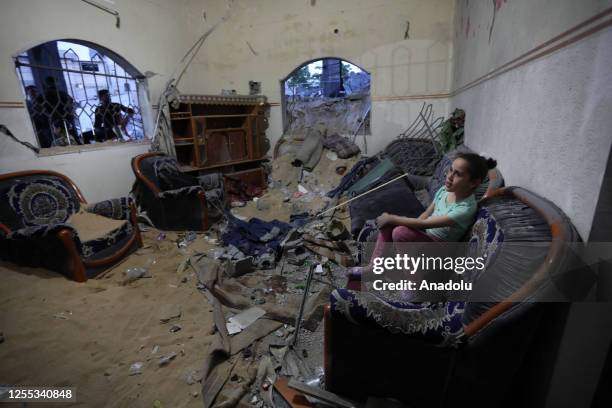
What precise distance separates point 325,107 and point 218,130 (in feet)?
8.24

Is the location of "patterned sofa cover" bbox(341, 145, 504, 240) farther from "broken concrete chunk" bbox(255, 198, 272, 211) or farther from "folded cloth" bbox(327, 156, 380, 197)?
"broken concrete chunk" bbox(255, 198, 272, 211)

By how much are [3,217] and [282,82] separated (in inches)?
174

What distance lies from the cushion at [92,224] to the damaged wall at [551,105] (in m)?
3.27

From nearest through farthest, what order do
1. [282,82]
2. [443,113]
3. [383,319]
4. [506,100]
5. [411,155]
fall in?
[383,319] < [506,100] < [411,155] < [443,113] < [282,82]

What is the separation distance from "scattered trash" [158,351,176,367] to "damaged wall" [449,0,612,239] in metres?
2.08

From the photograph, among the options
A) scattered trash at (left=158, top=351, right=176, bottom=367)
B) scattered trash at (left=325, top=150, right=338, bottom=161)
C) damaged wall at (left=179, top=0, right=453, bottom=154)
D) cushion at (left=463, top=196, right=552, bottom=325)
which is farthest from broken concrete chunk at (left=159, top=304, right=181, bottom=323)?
damaged wall at (left=179, top=0, right=453, bottom=154)

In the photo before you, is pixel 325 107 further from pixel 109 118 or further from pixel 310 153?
pixel 109 118

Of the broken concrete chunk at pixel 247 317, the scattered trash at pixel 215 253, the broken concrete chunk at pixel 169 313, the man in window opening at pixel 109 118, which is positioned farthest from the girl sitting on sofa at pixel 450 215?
the man in window opening at pixel 109 118

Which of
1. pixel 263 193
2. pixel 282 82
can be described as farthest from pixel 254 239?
pixel 282 82

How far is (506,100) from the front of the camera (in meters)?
1.85

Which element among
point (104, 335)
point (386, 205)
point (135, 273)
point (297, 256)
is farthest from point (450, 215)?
point (135, 273)

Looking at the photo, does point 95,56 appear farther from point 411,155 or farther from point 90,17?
point 411,155

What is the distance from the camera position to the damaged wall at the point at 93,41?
114 inches

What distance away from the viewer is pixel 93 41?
3631 millimetres
